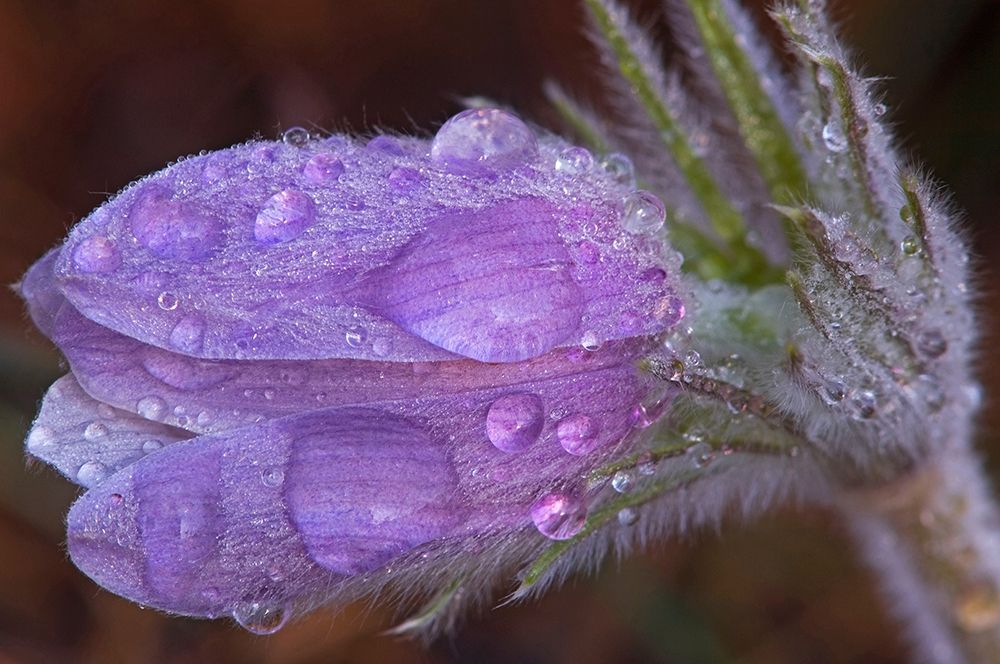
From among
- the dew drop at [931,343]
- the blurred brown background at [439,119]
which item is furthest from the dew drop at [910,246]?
the blurred brown background at [439,119]

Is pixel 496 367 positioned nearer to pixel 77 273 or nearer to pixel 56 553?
pixel 77 273

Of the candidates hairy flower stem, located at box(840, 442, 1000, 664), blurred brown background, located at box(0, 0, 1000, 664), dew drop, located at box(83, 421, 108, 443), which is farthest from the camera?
blurred brown background, located at box(0, 0, 1000, 664)

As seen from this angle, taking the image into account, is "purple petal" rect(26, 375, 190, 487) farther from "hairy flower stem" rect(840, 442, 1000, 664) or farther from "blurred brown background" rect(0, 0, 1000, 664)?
"blurred brown background" rect(0, 0, 1000, 664)

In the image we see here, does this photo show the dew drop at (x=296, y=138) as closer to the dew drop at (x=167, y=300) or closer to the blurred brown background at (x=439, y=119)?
the dew drop at (x=167, y=300)

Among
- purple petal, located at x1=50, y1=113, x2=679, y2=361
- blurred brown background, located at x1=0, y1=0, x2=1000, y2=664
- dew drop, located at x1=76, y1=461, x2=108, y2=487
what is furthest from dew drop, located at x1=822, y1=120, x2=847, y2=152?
blurred brown background, located at x1=0, y1=0, x2=1000, y2=664

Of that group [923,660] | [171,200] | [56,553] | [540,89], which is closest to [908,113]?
[540,89]
